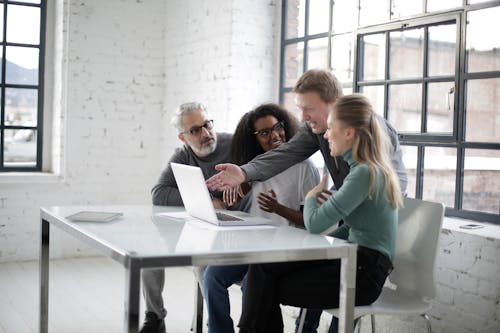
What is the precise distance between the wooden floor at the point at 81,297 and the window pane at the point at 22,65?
153cm

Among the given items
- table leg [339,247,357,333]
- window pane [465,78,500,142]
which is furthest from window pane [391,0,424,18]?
table leg [339,247,357,333]

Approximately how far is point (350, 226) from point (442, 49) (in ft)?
4.52

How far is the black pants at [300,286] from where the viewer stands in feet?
7.97

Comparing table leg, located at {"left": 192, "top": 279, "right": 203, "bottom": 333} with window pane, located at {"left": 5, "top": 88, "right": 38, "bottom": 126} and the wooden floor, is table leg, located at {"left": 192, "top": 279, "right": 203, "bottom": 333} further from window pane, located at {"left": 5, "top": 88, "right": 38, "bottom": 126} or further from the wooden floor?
window pane, located at {"left": 5, "top": 88, "right": 38, "bottom": 126}

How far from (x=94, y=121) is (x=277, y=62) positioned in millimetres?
1737

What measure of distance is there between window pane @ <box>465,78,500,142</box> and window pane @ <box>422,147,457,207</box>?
0.55 ft

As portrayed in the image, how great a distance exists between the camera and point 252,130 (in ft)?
11.3

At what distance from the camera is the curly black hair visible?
11.2 ft

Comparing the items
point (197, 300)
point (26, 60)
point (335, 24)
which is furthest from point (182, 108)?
point (26, 60)

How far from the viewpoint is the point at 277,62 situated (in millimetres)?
4930

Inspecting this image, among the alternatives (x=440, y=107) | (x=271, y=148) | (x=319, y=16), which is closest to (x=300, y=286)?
(x=271, y=148)

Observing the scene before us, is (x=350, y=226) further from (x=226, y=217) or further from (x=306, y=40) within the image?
(x=306, y=40)

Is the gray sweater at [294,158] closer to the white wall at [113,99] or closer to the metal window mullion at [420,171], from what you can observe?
the metal window mullion at [420,171]

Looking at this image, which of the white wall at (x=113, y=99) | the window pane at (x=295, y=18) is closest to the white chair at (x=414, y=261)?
the window pane at (x=295, y=18)
